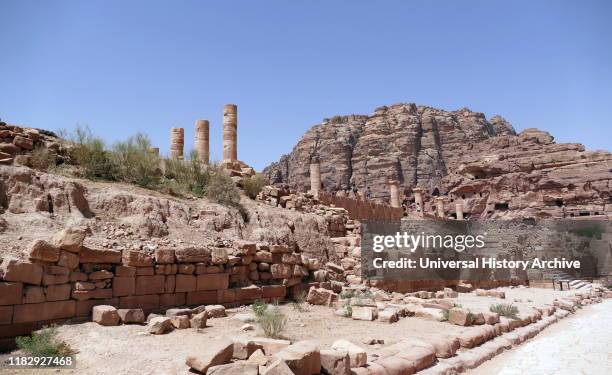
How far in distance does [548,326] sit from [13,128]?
16137 mm

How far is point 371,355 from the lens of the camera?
6312 mm

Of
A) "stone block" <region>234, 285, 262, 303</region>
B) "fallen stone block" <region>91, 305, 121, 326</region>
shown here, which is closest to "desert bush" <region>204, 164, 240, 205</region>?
"stone block" <region>234, 285, 262, 303</region>

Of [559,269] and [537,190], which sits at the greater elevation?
[537,190]

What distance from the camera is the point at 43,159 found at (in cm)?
1167

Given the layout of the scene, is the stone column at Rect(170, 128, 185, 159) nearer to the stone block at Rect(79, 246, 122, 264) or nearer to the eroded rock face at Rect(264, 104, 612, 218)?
the stone block at Rect(79, 246, 122, 264)

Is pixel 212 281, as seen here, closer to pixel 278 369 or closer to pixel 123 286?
pixel 123 286

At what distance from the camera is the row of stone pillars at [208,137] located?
20.8m

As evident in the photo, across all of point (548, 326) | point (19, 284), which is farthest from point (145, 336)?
point (548, 326)

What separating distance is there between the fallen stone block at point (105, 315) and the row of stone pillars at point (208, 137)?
13.6m

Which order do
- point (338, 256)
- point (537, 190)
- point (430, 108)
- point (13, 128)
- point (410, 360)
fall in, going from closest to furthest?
point (410, 360) < point (13, 128) < point (338, 256) < point (537, 190) < point (430, 108)

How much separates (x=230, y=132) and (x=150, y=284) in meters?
13.9

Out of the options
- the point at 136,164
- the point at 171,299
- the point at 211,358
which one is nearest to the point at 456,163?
the point at 136,164

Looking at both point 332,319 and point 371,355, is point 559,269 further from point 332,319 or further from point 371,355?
point 371,355

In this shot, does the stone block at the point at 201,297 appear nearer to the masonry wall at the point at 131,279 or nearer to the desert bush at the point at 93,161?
the masonry wall at the point at 131,279
